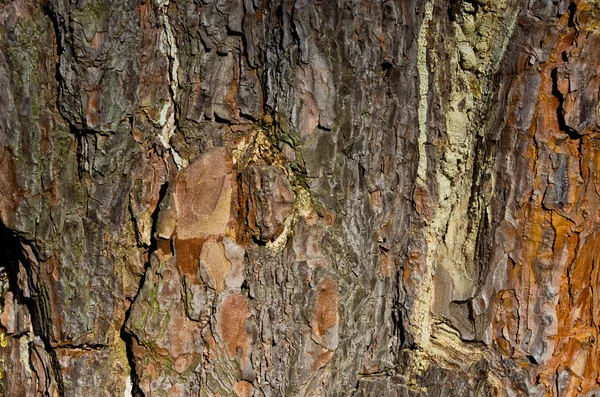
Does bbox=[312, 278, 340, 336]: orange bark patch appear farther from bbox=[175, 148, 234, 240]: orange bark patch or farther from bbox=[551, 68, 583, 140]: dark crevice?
bbox=[551, 68, 583, 140]: dark crevice

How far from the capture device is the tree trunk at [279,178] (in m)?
A: 1.21

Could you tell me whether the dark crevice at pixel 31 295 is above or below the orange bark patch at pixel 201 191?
below

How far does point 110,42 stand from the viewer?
1.20 m

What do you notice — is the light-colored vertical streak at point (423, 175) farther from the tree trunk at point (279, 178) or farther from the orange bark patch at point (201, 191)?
the orange bark patch at point (201, 191)

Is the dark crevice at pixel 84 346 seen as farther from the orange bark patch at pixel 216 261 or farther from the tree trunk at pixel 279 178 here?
the orange bark patch at pixel 216 261

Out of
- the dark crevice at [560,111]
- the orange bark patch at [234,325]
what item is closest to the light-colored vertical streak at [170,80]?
the orange bark patch at [234,325]

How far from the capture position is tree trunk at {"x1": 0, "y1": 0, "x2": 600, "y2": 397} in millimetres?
1214

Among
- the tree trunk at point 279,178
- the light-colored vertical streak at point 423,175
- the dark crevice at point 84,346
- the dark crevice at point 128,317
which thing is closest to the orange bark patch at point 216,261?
the tree trunk at point 279,178

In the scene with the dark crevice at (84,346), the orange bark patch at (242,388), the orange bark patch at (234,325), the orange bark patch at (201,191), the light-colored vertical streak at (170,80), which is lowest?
the orange bark patch at (242,388)

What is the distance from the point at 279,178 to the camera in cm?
121

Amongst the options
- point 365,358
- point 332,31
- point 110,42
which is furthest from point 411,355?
point 110,42

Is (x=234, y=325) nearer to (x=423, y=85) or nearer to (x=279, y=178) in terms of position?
(x=279, y=178)

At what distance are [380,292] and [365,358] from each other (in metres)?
0.14

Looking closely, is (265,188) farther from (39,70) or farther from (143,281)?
(39,70)
